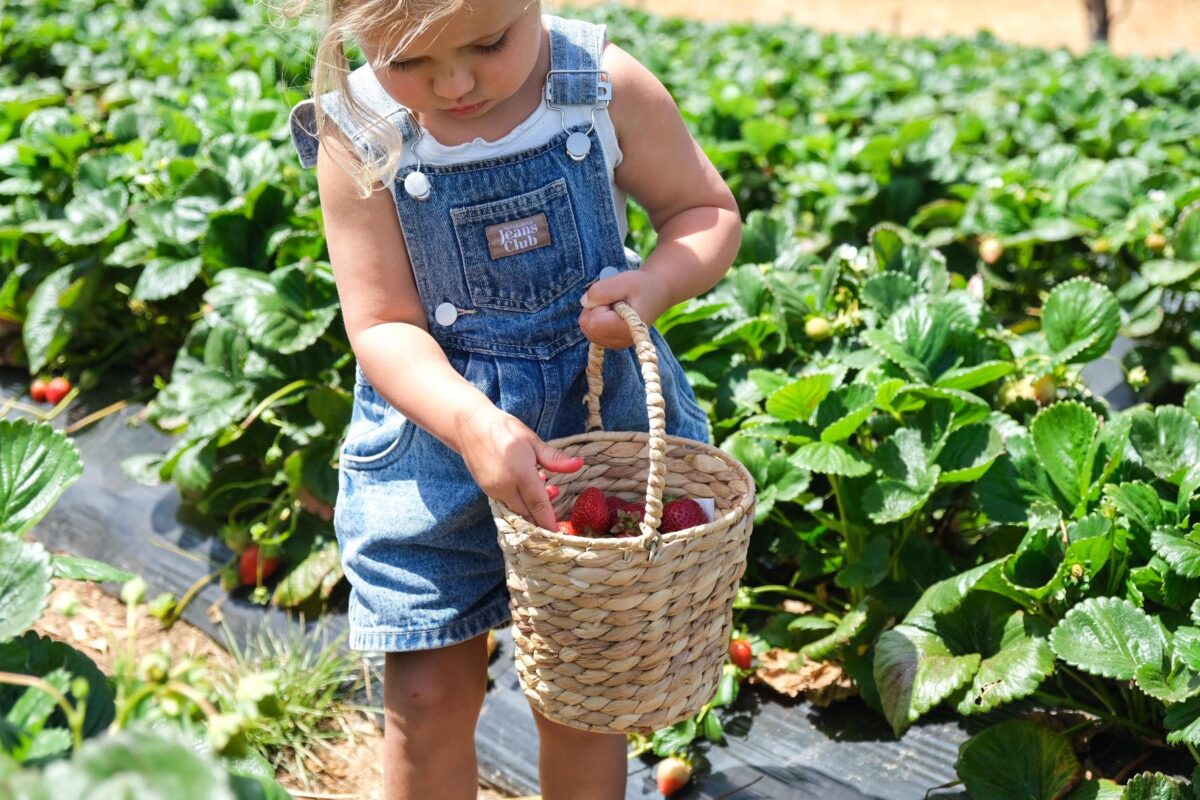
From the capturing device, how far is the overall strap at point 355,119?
170 centimetres

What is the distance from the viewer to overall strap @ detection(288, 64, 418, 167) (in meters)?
1.70

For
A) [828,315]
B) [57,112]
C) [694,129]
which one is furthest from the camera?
[694,129]

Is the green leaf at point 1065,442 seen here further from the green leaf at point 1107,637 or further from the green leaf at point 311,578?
the green leaf at point 311,578

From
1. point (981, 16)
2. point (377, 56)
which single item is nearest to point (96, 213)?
point (377, 56)

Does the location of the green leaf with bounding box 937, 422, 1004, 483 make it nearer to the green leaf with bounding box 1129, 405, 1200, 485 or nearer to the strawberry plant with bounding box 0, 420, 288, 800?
the green leaf with bounding box 1129, 405, 1200, 485

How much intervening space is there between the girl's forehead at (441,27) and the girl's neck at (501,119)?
21 cm

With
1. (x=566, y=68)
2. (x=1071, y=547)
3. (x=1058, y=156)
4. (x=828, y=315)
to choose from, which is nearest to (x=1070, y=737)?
(x=1071, y=547)

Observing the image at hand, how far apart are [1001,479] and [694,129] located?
2.42m

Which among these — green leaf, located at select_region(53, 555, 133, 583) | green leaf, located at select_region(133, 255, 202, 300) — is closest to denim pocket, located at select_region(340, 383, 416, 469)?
green leaf, located at select_region(53, 555, 133, 583)

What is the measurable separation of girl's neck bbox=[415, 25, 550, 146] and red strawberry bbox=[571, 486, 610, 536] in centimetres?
51

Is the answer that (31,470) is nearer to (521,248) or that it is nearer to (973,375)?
(521,248)

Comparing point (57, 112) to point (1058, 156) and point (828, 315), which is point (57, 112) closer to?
point (828, 315)

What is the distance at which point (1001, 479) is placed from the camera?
2277mm

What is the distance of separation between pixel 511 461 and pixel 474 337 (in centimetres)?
30
